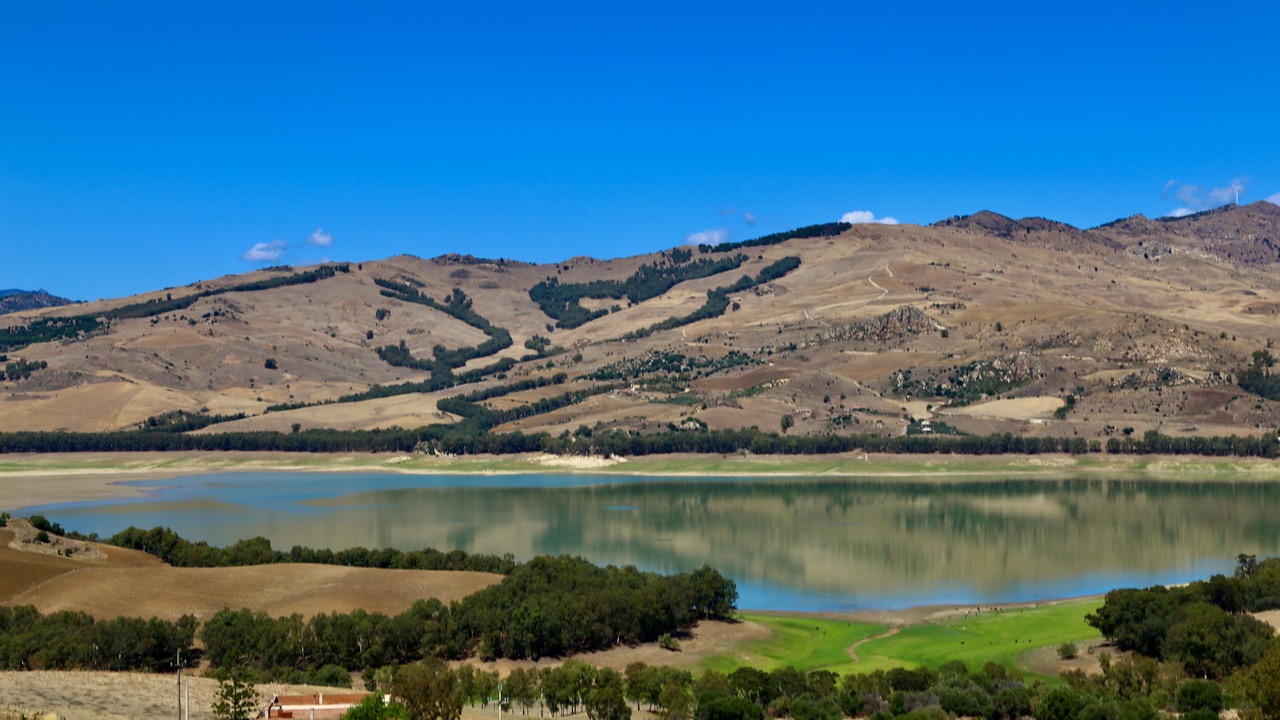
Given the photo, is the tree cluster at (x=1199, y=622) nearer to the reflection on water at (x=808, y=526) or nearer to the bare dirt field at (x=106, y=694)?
the reflection on water at (x=808, y=526)

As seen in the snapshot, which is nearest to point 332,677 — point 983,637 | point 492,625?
point 492,625

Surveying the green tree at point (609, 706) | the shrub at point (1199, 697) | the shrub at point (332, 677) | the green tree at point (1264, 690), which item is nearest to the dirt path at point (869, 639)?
the shrub at point (1199, 697)

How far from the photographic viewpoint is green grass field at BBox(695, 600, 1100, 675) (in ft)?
208

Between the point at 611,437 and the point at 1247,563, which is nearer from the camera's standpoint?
the point at 1247,563

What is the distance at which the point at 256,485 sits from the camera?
167 metres

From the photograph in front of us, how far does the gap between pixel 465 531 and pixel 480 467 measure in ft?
245

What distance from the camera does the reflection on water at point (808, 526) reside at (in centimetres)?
8962

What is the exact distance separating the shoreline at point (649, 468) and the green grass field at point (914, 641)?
3512 inches

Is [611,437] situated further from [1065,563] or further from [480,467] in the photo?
[1065,563]

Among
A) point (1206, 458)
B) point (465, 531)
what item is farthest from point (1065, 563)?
point (1206, 458)

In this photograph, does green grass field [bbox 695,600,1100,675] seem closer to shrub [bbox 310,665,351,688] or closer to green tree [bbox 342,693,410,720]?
shrub [bbox 310,665,351,688]

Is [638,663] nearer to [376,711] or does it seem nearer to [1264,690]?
[376,711]

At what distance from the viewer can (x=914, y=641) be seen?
2702 inches

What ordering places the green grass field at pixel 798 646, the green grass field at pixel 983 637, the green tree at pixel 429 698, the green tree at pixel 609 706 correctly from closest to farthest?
the green tree at pixel 429 698, the green tree at pixel 609 706, the green grass field at pixel 798 646, the green grass field at pixel 983 637
